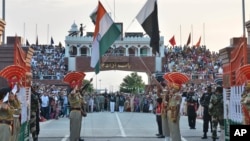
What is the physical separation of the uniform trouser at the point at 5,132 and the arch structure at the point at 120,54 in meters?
54.8

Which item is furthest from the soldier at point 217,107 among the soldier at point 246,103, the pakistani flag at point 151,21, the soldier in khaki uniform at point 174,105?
the soldier at point 246,103

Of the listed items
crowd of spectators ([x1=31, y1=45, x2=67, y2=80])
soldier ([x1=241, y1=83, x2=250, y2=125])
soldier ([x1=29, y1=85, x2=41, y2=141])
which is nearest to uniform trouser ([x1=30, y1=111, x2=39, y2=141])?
soldier ([x1=29, y1=85, x2=41, y2=141])

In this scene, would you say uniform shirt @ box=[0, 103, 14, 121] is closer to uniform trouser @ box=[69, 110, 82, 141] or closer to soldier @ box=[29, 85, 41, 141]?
soldier @ box=[29, 85, 41, 141]

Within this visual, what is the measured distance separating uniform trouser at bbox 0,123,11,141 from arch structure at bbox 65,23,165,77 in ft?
180

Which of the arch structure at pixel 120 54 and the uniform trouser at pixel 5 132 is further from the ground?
the arch structure at pixel 120 54

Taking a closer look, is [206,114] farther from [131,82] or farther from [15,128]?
[131,82]

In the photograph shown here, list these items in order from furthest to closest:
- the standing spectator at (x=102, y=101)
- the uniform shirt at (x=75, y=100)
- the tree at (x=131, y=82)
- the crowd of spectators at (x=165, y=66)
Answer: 1. the tree at (x=131, y=82)
2. the standing spectator at (x=102, y=101)
3. the crowd of spectators at (x=165, y=66)
4. the uniform shirt at (x=75, y=100)

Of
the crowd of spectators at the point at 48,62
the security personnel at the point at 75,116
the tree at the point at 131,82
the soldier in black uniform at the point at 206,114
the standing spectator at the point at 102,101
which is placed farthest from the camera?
the tree at the point at 131,82

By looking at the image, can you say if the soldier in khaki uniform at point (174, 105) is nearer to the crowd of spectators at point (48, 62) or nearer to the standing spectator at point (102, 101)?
the standing spectator at point (102, 101)

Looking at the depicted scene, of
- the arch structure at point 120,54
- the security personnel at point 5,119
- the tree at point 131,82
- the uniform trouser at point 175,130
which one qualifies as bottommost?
the uniform trouser at point 175,130

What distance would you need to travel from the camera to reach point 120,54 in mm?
69688

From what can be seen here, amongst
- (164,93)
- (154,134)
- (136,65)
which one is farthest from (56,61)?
(164,93)

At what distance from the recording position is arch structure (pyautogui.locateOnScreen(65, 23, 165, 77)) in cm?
6844

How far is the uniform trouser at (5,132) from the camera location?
11594 millimetres
